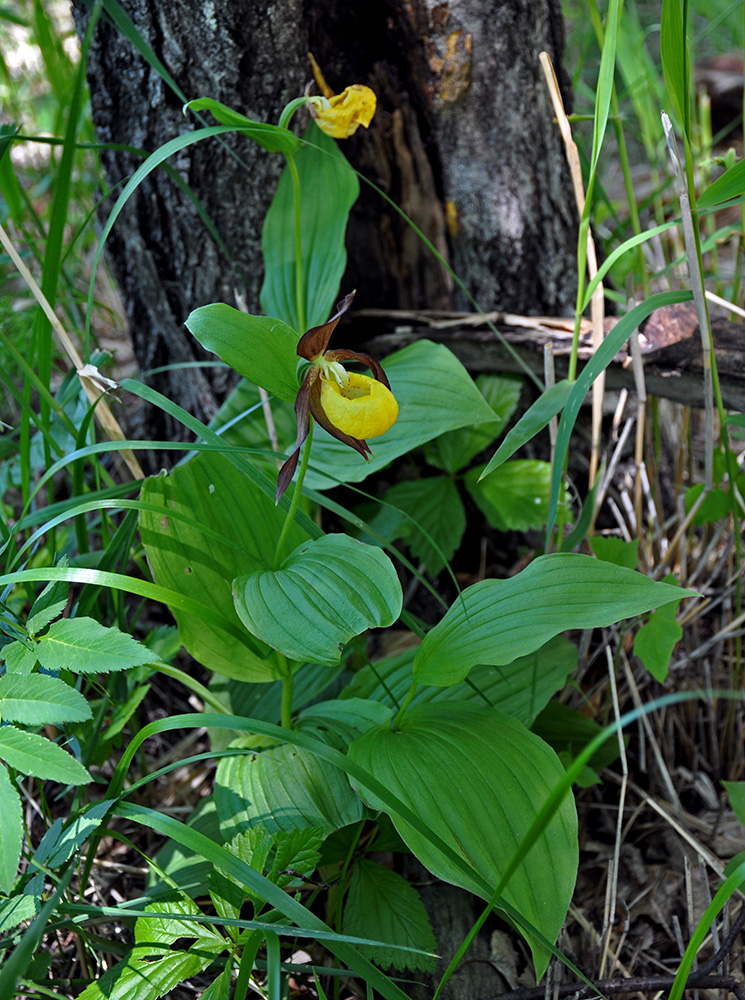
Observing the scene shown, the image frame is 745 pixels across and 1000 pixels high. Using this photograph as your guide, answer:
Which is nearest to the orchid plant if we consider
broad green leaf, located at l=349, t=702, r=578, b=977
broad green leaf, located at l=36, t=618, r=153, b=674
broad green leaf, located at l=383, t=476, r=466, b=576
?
broad green leaf, located at l=349, t=702, r=578, b=977

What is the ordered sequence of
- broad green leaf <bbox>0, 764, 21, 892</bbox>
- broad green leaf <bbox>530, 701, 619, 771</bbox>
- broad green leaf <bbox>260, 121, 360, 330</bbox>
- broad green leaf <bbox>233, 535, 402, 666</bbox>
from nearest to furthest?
broad green leaf <bbox>0, 764, 21, 892</bbox>, broad green leaf <bbox>233, 535, 402, 666</bbox>, broad green leaf <bbox>530, 701, 619, 771</bbox>, broad green leaf <bbox>260, 121, 360, 330</bbox>

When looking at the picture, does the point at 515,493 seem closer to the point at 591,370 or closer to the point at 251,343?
the point at 591,370

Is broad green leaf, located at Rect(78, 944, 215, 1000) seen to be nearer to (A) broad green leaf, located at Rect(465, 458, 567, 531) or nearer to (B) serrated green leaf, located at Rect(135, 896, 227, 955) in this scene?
(B) serrated green leaf, located at Rect(135, 896, 227, 955)

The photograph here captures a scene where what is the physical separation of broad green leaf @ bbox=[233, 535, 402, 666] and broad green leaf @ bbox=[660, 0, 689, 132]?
67cm

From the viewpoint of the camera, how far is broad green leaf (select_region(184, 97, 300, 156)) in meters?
0.96

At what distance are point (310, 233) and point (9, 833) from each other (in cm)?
110

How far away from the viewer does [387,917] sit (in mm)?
936

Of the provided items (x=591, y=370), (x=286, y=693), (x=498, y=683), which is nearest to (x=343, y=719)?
(x=286, y=693)

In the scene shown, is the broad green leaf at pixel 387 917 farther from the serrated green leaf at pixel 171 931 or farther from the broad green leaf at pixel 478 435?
the broad green leaf at pixel 478 435

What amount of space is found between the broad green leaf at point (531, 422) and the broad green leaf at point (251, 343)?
29 cm

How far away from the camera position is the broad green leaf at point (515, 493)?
1400mm

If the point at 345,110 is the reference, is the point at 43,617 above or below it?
below

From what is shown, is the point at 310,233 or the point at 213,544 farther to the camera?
the point at 310,233

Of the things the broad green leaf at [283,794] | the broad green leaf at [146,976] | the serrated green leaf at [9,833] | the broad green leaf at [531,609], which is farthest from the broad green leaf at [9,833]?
the broad green leaf at [531,609]
